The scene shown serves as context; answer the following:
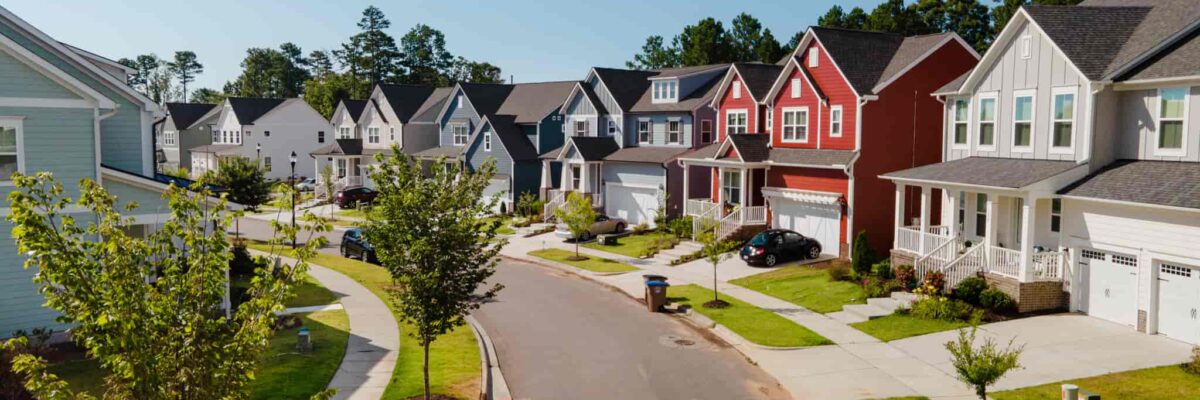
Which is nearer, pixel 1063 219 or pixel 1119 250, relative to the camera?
pixel 1119 250

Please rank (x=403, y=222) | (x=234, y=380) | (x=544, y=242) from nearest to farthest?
(x=234, y=380) → (x=403, y=222) → (x=544, y=242)

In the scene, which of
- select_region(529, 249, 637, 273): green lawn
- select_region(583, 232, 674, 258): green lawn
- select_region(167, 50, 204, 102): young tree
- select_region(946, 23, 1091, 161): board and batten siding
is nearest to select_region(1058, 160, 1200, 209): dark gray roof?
select_region(946, 23, 1091, 161): board and batten siding

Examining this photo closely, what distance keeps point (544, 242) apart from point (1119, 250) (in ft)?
82.8

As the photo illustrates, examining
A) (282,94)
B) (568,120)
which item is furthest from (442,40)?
(568,120)

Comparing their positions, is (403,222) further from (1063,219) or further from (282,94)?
(282,94)

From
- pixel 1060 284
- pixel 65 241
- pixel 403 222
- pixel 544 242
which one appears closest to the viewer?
pixel 65 241

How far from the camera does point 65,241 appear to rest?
888 centimetres

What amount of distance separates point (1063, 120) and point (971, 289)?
17.8 feet

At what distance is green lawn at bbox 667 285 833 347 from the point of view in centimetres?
2275

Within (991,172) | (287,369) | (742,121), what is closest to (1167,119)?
(991,172)

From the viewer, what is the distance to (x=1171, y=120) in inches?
889

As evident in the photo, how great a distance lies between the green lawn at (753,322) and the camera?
22.8m

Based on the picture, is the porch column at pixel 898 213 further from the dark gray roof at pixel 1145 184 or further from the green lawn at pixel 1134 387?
the green lawn at pixel 1134 387

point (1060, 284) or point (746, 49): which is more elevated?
point (746, 49)
